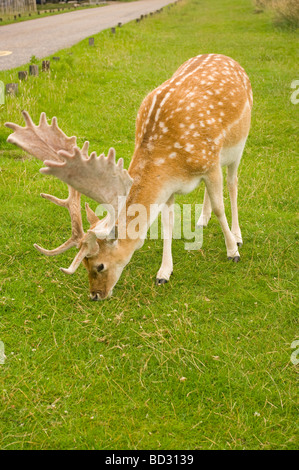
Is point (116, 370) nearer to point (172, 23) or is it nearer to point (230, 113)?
point (230, 113)

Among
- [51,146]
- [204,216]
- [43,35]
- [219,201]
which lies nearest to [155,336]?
[219,201]

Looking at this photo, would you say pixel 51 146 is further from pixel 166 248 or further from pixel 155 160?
pixel 166 248

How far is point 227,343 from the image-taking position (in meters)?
3.94

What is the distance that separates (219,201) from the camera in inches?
190

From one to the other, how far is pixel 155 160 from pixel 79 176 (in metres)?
0.85

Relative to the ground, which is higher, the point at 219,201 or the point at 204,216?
the point at 219,201

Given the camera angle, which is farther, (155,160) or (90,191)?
(155,160)

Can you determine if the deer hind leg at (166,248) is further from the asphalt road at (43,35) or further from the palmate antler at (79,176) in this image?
the asphalt road at (43,35)

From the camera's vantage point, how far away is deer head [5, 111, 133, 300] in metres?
3.57

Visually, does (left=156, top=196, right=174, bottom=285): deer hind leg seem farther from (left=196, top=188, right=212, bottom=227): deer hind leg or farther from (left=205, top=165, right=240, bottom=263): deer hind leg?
(left=196, top=188, right=212, bottom=227): deer hind leg

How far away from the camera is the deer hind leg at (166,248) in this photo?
484cm

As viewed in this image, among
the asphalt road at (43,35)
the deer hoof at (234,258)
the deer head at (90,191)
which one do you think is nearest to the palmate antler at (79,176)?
the deer head at (90,191)

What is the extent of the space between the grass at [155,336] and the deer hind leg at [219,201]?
0.15 m

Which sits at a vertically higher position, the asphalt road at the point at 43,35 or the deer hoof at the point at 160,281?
the deer hoof at the point at 160,281
